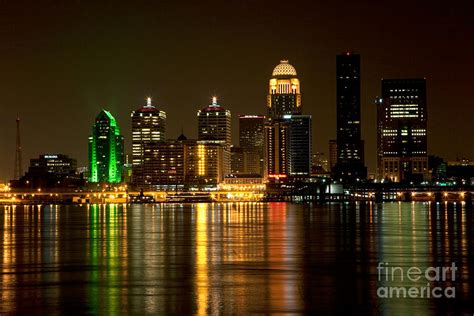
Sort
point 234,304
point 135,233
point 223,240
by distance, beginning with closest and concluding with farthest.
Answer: point 234,304
point 223,240
point 135,233

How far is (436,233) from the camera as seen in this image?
7375cm

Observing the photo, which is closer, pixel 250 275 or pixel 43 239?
pixel 250 275

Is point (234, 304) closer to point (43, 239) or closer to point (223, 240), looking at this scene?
point (223, 240)

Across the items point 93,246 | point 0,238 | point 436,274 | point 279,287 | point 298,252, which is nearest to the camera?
point 279,287

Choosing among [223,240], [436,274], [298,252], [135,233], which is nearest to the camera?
[436,274]

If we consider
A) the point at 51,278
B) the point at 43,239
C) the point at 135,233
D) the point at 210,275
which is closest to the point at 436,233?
the point at 135,233

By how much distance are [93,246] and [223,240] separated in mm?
10479

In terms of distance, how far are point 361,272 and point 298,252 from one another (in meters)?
12.3

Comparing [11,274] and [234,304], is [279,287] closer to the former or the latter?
[234,304]

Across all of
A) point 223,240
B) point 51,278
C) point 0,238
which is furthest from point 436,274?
point 0,238

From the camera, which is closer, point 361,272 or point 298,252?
point 361,272

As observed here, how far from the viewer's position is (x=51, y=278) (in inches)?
1596

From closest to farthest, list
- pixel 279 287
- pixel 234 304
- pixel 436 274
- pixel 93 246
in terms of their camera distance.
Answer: pixel 234 304 → pixel 279 287 → pixel 436 274 → pixel 93 246

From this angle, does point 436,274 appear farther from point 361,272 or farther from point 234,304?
point 234,304
